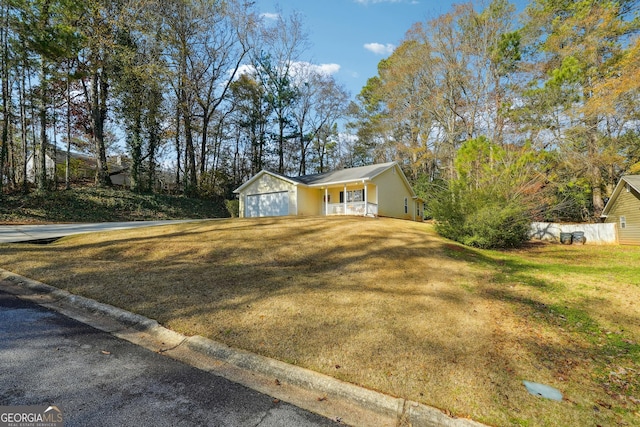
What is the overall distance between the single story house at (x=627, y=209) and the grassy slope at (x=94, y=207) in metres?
25.5

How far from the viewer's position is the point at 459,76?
712 inches

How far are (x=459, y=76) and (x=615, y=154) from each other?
9.87m

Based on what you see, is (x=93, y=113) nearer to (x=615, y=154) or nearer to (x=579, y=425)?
(x=579, y=425)

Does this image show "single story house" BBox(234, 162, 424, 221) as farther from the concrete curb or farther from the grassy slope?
the concrete curb

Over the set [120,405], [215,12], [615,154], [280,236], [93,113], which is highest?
[215,12]

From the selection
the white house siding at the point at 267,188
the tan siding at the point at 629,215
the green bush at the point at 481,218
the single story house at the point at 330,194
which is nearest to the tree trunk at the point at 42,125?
the single story house at the point at 330,194

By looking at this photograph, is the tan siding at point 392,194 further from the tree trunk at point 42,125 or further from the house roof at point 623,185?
the tree trunk at point 42,125

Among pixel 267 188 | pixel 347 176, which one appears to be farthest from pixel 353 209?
pixel 267 188

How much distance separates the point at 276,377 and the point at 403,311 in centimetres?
214

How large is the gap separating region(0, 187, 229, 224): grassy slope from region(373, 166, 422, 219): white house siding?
13.2m

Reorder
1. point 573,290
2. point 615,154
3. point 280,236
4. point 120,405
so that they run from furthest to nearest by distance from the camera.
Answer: point 615,154 < point 280,236 < point 573,290 < point 120,405

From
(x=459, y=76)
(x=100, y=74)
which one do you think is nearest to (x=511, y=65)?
(x=459, y=76)

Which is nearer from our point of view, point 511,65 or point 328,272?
point 328,272

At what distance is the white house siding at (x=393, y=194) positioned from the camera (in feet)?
62.4
